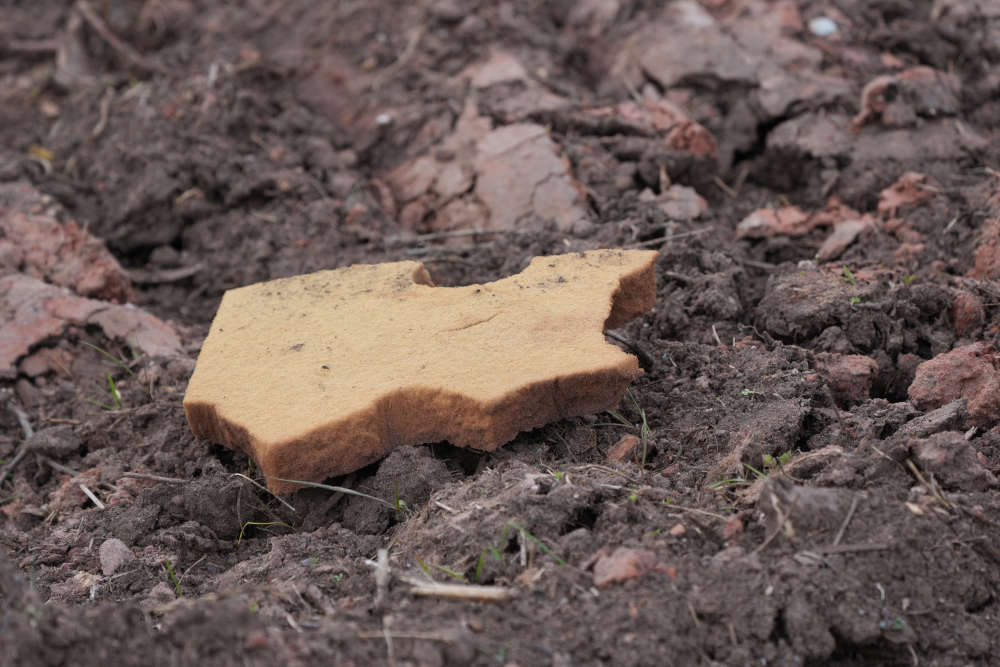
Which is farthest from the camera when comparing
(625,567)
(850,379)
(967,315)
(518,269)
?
(518,269)

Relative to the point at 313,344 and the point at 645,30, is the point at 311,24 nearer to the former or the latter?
the point at 645,30

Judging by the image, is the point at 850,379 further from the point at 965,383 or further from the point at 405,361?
the point at 405,361

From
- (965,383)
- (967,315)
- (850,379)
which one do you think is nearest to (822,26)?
(967,315)

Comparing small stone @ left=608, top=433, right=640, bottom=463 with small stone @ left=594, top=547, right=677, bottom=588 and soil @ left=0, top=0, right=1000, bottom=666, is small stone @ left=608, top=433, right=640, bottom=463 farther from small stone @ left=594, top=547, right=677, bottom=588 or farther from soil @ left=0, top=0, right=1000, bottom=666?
small stone @ left=594, top=547, right=677, bottom=588

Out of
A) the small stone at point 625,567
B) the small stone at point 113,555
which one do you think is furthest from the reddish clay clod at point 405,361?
the small stone at point 625,567

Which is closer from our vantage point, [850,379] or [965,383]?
[965,383]

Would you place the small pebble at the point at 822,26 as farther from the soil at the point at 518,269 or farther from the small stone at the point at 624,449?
the small stone at the point at 624,449

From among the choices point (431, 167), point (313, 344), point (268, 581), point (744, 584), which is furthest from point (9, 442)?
point (744, 584)
